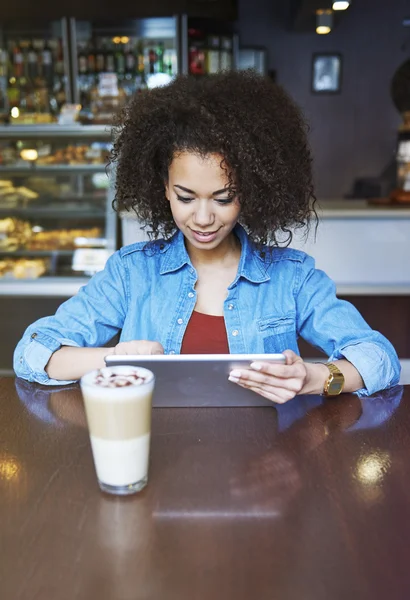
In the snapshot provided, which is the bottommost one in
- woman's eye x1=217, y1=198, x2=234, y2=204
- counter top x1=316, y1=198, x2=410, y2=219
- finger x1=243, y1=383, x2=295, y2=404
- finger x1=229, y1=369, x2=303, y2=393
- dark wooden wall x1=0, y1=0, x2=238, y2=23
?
finger x1=243, y1=383, x2=295, y2=404

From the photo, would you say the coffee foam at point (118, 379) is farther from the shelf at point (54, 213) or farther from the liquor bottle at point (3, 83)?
the liquor bottle at point (3, 83)

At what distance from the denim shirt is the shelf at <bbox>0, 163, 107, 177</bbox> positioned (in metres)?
1.88

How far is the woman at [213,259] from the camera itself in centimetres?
126

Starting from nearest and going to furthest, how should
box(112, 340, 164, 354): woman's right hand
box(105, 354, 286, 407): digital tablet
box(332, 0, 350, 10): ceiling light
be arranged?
box(105, 354, 286, 407): digital tablet < box(112, 340, 164, 354): woman's right hand < box(332, 0, 350, 10): ceiling light

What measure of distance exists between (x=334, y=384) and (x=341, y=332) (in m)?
0.20

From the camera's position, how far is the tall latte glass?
0.74 meters

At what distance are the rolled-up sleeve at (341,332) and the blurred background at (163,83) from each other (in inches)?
43.4

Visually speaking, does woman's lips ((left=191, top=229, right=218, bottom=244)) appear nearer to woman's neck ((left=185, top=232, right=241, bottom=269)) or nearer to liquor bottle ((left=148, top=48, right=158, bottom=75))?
woman's neck ((left=185, top=232, right=241, bottom=269))

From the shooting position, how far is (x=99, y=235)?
330cm

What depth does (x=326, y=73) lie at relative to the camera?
5512 millimetres

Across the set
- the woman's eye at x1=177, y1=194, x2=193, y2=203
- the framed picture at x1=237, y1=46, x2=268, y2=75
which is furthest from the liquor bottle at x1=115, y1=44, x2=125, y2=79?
the woman's eye at x1=177, y1=194, x2=193, y2=203

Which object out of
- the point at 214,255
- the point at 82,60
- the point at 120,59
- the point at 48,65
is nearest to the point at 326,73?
the point at 120,59

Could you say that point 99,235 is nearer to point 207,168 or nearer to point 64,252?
point 64,252

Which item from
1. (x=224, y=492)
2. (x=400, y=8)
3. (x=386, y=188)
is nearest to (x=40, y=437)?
(x=224, y=492)
